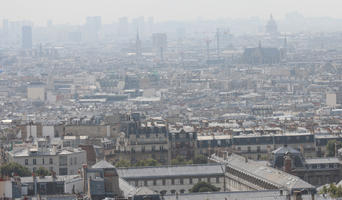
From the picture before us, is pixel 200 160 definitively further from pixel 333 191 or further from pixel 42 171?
pixel 333 191

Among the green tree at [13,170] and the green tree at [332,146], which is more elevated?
the green tree at [13,170]

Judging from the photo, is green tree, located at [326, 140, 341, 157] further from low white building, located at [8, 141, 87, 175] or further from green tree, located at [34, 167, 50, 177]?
green tree, located at [34, 167, 50, 177]

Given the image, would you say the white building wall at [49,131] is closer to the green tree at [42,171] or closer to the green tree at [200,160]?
the green tree at [200,160]

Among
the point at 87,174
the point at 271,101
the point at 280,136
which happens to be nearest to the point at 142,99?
the point at 271,101

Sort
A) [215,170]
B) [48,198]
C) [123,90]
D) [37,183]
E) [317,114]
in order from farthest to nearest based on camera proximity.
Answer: [123,90], [317,114], [215,170], [37,183], [48,198]

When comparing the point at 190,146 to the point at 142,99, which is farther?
the point at 142,99

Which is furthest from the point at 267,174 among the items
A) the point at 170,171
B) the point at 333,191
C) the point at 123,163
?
the point at 123,163

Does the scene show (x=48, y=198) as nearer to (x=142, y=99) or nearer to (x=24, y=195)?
(x=24, y=195)

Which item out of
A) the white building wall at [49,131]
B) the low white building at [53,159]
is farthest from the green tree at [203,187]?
the white building wall at [49,131]
